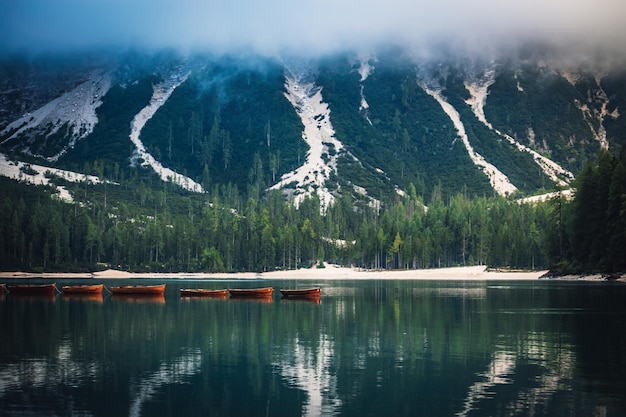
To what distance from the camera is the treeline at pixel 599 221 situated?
135875mm

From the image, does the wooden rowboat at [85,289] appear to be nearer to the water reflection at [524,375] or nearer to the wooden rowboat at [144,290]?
the wooden rowboat at [144,290]

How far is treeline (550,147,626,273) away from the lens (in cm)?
13588

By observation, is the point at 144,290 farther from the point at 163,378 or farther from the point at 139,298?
the point at 163,378

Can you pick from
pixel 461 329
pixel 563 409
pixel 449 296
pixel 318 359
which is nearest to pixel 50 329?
pixel 318 359

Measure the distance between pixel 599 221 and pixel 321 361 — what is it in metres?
99.1

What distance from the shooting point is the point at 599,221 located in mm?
143000

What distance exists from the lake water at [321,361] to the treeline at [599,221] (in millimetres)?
41516

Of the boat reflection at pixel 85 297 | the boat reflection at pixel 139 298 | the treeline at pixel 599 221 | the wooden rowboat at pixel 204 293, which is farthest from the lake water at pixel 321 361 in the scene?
the treeline at pixel 599 221

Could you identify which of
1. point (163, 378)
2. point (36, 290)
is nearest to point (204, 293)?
point (36, 290)

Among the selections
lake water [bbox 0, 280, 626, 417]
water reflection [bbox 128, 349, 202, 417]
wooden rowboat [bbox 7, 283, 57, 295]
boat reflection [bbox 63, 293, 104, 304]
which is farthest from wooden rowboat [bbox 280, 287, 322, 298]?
water reflection [bbox 128, 349, 202, 417]

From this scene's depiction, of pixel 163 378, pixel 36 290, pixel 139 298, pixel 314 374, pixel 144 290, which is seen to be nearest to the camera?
pixel 163 378

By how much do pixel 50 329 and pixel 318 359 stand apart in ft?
106

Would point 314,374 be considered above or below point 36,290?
below

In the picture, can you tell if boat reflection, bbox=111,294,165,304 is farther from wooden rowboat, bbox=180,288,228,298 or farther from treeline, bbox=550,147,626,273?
treeline, bbox=550,147,626,273
